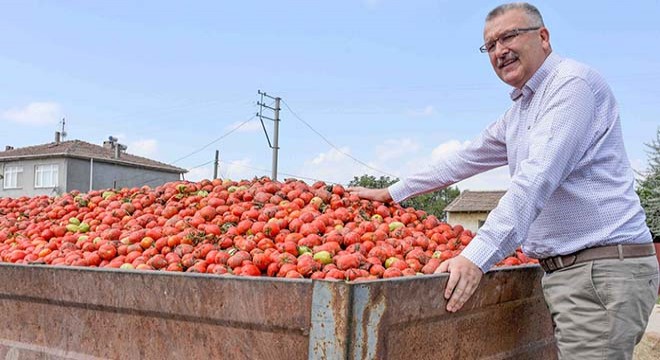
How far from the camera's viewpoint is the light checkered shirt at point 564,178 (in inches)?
102

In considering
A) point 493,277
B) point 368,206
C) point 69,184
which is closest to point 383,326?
point 493,277

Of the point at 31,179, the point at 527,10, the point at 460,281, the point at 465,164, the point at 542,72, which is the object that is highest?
the point at 31,179

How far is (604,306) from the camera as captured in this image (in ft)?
9.10

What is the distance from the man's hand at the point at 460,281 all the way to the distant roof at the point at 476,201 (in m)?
Result: 29.8

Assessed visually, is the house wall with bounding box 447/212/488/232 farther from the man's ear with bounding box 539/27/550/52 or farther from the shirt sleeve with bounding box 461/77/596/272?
the shirt sleeve with bounding box 461/77/596/272

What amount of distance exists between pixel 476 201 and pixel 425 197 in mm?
12929

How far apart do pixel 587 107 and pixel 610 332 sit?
0.93 meters

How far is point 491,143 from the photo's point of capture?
368cm

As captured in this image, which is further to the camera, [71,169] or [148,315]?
[71,169]

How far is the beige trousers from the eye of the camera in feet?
9.04

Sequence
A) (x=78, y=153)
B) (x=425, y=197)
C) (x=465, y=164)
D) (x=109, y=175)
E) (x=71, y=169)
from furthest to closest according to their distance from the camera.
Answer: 1. (x=425, y=197)
2. (x=109, y=175)
3. (x=78, y=153)
4. (x=71, y=169)
5. (x=465, y=164)

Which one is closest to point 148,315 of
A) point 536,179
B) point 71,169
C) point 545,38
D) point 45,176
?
point 536,179

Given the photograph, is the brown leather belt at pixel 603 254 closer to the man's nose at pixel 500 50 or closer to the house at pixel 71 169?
the man's nose at pixel 500 50

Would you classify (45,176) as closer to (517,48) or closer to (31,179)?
(31,179)
